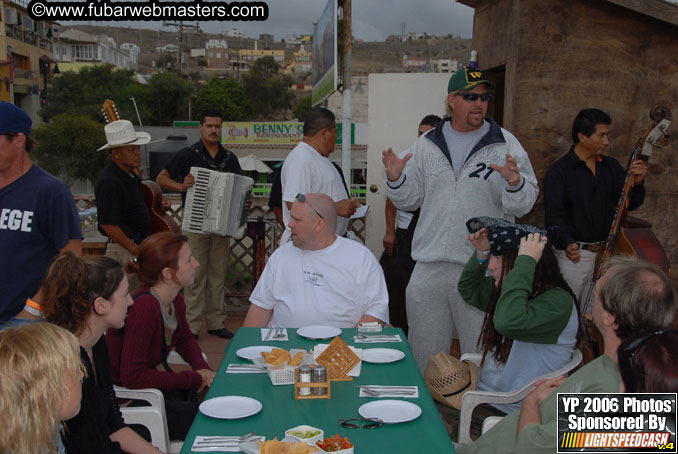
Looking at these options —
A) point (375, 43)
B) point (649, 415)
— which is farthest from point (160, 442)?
point (375, 43)

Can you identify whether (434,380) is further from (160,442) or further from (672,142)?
(672,142)

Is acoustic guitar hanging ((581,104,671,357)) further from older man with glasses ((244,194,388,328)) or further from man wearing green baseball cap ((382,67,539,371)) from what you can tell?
older man with glasses ((244,194,388,328))

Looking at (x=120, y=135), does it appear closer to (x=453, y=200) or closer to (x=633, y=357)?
(x=453, y=200)

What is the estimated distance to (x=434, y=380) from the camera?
9.32 ft

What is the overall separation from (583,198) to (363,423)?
8.93 feet

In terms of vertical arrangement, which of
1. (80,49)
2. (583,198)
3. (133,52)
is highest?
(133,52)

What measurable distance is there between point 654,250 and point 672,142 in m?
1.14

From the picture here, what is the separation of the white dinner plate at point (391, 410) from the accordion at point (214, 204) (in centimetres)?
358

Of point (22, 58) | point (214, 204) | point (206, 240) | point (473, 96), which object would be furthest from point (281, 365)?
point (22, 58)

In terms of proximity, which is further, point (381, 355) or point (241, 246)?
A: point (241, 246)

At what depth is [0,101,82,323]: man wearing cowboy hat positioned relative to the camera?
2.95 metres

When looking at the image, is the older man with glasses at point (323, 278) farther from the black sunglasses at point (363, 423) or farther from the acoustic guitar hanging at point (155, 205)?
the acoustic guitar hanging at point (155, 205)

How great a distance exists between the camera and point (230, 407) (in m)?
2.09

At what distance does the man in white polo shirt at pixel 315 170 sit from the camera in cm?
456
